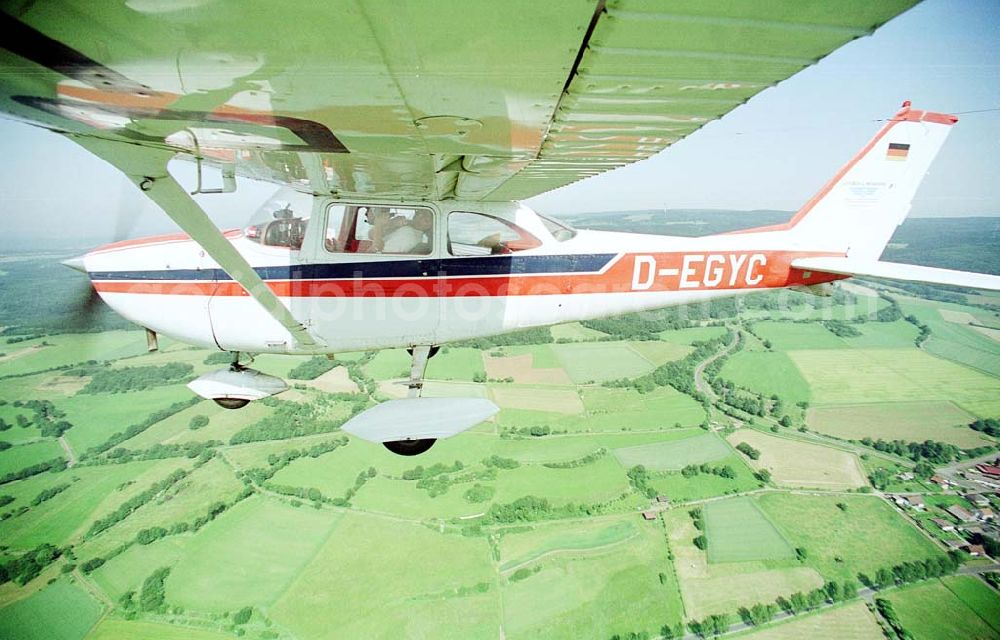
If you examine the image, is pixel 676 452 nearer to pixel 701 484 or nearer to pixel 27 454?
pixel 701 484

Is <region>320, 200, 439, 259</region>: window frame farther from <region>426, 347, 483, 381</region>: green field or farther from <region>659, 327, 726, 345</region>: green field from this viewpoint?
<region>659, 327, 726, 345</region>: green field

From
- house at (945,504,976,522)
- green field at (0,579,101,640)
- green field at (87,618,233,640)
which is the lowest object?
green field at (0,579,101,640)

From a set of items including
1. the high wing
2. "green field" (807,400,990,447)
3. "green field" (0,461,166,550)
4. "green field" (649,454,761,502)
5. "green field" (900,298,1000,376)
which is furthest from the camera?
"green field" (900,298,1000,376)

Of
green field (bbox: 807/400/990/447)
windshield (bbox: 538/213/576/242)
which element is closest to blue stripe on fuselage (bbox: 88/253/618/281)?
windshield (bbox: 538/213/576/242)

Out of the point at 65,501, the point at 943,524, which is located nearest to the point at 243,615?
the point at 65,501

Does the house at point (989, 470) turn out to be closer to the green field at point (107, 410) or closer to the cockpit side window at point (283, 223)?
the cockpit side window at point (283, 223)

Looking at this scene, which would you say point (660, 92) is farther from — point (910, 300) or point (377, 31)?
point (910, 300)
